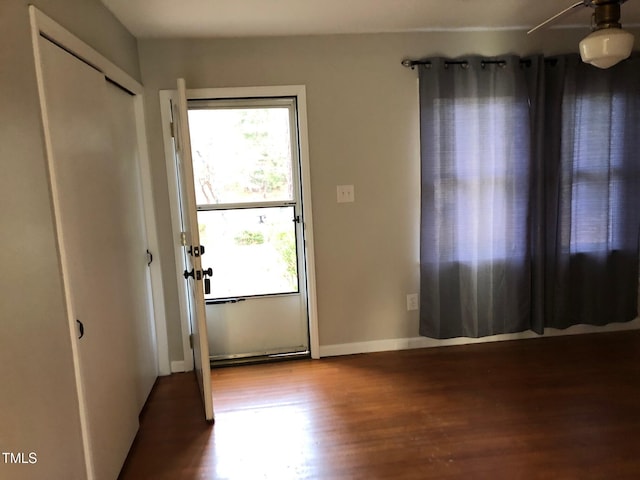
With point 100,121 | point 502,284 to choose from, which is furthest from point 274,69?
point 502,284

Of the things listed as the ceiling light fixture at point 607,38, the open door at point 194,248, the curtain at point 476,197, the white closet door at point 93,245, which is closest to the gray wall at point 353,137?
the curtain at point 476,197

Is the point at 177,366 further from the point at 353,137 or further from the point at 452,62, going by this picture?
the point at 452,62

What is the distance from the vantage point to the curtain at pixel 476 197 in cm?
306

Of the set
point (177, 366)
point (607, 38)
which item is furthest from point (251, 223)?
point (607, 38)

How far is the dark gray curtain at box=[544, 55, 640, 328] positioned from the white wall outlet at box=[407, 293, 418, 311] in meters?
1.01

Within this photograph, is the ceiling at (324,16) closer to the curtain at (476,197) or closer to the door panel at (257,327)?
the curtain at (476,197)

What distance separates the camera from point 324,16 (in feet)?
8.74

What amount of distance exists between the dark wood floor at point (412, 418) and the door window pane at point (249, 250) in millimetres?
602

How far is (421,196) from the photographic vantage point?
10.3ft

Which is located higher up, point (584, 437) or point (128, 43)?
point (128, 43)

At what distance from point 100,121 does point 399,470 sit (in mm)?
2186

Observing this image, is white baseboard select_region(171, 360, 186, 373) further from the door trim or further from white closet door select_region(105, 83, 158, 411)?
white closet door select_region(105, 83, 158, 411)

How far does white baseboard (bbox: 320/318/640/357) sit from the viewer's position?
3.32 metres

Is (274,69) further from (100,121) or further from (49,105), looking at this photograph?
(49,105)
